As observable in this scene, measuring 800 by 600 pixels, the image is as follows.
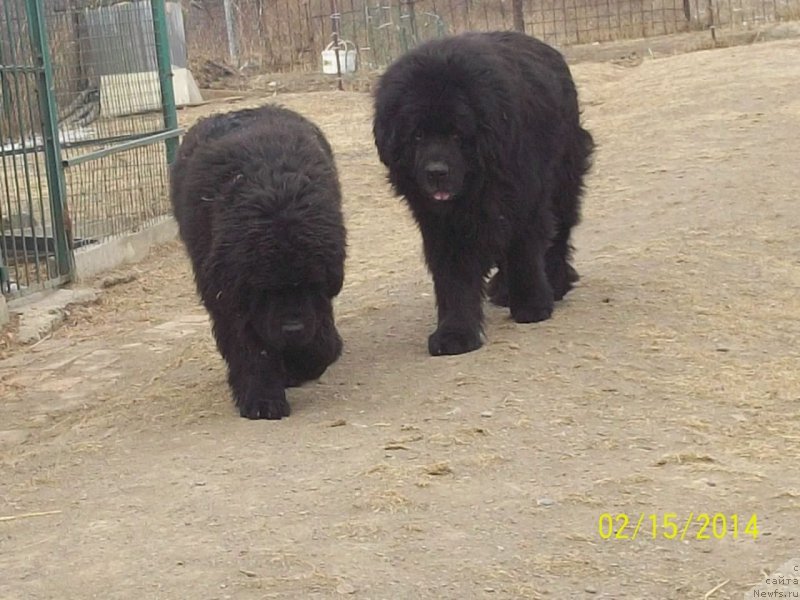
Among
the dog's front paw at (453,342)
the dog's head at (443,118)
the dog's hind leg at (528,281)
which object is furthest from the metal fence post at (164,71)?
the dog's front paw at (453,342)

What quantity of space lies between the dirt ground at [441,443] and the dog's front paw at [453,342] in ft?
0.30

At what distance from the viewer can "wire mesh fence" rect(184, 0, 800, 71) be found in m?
21.4

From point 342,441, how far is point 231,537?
3.34ft

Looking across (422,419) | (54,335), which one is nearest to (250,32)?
(54,335)

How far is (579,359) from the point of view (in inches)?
229

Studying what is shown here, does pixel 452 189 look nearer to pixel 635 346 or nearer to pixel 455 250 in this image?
pixel 455 250

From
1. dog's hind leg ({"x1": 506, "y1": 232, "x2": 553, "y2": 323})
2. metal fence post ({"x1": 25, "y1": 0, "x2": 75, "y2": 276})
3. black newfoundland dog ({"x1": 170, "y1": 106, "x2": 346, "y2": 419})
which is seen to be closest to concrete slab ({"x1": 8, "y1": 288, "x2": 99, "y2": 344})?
metal fence post ({"x1": 25, "y1": 0, "x2": 75, "y2": 276})

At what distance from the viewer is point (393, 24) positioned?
2095 cm

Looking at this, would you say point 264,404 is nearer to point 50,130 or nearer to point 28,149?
point 28,149

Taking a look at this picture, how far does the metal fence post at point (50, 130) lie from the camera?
29.3 ft

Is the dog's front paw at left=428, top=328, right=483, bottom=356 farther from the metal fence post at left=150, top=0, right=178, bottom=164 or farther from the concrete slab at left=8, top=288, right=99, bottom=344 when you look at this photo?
the metal fence post at left=150, top=0, right=178, bottom=164

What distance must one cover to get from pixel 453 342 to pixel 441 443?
1.35m
